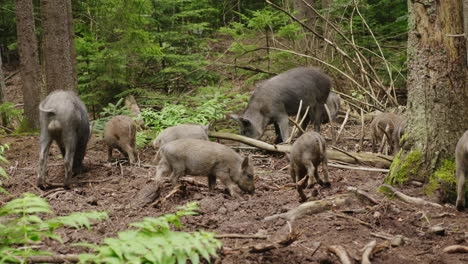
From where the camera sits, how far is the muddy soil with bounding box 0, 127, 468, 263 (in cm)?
471

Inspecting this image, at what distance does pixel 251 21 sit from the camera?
15.4 meters

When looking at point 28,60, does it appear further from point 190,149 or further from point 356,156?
point 356,156

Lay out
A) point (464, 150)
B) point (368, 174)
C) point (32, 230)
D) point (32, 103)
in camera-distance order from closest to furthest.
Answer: point (32, 230) < point (464, 150) < point (368, 174) < point (32, 103)

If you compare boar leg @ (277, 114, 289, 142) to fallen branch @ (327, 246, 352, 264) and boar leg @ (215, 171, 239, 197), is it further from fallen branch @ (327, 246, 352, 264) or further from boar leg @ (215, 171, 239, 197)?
fallen branch @ (327, 246, 352, 264)

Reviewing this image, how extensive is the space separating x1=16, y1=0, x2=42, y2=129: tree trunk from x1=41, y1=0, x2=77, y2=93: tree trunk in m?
2.06

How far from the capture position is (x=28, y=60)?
14.9 m

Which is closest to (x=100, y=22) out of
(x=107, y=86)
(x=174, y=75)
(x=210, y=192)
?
(x=107, y=86)

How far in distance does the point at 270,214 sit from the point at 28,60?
11180 millimetres

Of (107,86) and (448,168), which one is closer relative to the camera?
(448,168)

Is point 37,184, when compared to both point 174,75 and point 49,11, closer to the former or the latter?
point 49,11

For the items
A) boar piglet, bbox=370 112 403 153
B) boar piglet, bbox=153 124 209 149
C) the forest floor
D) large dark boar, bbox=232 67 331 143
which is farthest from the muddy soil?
large dark boar, bbox=232 67 331 143

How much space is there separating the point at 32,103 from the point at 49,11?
320 centimetres

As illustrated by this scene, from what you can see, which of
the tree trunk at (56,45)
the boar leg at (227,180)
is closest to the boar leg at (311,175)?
the boar leg at (227,180)

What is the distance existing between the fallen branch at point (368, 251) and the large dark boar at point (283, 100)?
7740mm
